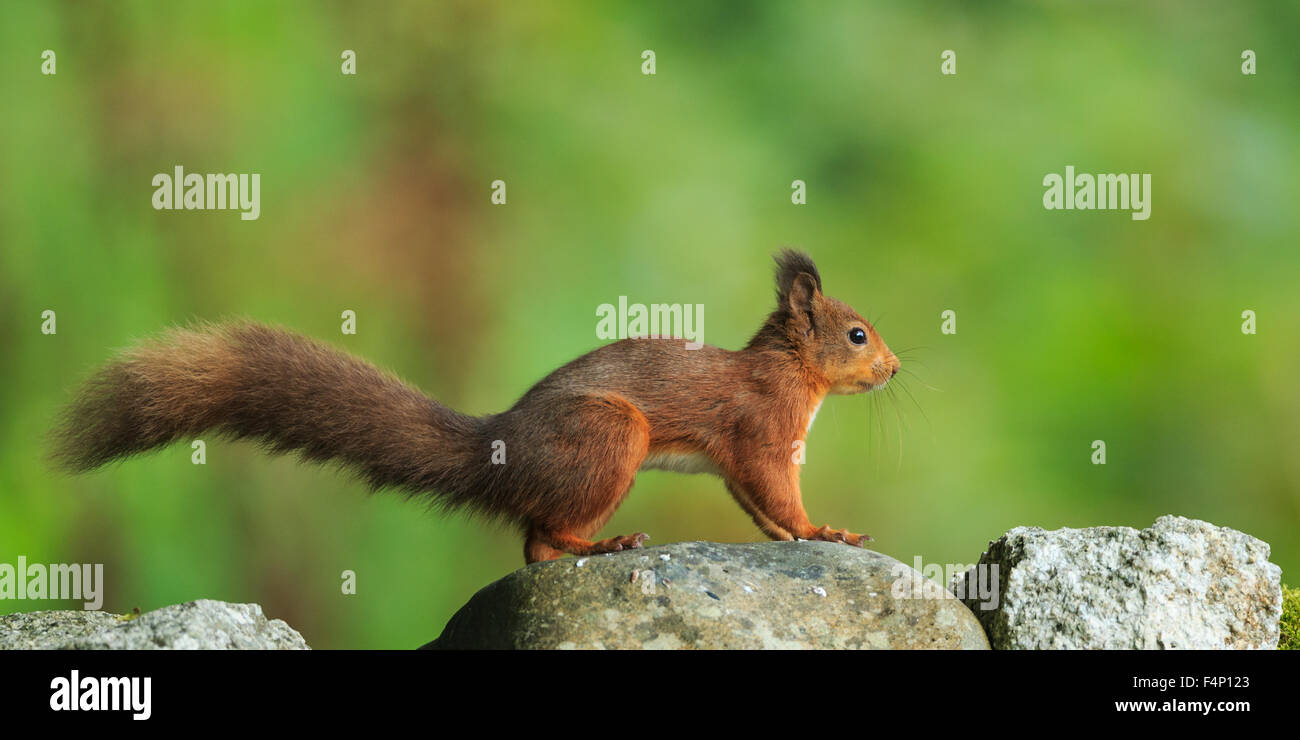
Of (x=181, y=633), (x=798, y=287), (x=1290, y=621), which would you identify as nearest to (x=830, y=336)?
(x=798, y=287)

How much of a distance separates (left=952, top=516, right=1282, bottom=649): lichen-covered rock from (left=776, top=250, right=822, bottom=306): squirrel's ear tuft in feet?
4.21

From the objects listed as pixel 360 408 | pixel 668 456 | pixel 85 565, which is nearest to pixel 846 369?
pixel 668 456

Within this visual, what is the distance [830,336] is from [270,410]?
1.92 m

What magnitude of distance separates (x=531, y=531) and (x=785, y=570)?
0.96m

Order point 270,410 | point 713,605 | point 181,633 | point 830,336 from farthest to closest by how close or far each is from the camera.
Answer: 1. point 830,336
2. point 270,410
3. point 713,605
4. point 181,633

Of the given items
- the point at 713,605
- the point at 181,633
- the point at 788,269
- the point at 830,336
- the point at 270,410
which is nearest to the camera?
the point at 181,633

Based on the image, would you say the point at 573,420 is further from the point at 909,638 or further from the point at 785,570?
the point at 909,638

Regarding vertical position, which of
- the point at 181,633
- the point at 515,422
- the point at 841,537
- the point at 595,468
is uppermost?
the point at 515,422

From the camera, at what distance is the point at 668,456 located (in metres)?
4.49

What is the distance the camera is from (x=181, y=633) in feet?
11.4

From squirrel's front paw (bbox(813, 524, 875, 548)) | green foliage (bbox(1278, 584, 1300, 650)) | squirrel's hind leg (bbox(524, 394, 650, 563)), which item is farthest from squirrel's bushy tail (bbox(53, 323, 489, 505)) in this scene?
green foliage (bbox(1278, 584, 1300, 650))

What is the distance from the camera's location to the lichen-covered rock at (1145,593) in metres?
3.87

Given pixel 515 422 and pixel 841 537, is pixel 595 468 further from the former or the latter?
pixel 841 537
